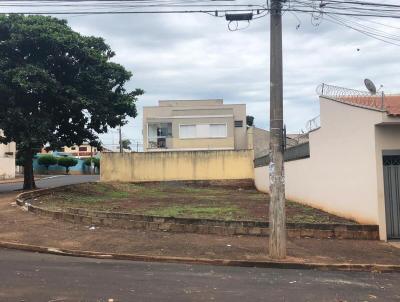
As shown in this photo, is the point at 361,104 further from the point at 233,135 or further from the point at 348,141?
the point at 233,135

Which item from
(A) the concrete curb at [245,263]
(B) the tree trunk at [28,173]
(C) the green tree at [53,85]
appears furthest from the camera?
(B) the tree trunk at [28,173]

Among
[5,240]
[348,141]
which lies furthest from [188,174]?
[5,240]

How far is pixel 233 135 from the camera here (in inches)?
2036

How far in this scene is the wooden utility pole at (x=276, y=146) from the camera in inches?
440

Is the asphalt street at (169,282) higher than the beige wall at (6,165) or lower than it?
lower

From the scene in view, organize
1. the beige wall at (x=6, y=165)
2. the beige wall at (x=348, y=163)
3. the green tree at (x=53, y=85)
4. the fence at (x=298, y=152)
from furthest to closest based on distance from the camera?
the beige wall at (x=6, y=165) → the green tree at (x=53, y=85) → the fence at (x=298, y=152) → the beige wall at (x=348, y=163)

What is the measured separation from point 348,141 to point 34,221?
962cm

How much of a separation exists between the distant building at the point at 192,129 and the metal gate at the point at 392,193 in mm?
36797

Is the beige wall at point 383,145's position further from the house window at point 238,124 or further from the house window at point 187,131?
the house window at point 238,124

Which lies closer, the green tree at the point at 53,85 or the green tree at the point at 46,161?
the green tree at the point at 53,85

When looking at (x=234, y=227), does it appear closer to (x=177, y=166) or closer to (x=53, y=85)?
(x=53, y=85)

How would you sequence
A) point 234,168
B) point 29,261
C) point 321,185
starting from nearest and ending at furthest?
point 29,261, point 321,185, point 234,168

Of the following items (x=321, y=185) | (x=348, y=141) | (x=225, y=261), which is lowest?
(x=225, y=261)

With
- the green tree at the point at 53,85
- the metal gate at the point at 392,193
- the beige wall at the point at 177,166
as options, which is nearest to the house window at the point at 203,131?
the beige wall at the point at 177,166
